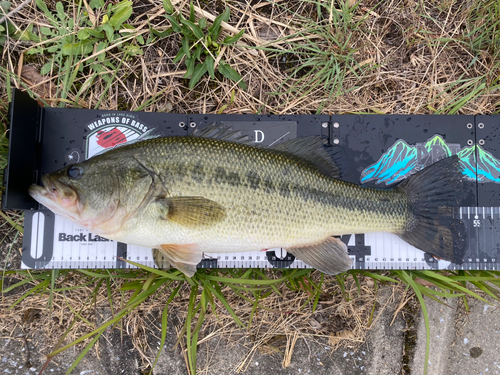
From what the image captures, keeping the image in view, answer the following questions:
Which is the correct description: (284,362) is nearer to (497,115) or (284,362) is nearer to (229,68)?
(229,68)

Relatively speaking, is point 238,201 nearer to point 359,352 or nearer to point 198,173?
point 198,173

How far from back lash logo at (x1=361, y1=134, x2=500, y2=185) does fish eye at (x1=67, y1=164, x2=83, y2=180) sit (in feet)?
7.12

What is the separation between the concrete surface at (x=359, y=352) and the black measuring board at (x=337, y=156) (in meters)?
0.52

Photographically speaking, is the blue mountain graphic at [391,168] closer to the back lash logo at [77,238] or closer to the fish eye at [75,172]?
the fish eye at [75,172]

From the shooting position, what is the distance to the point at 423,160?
284 centimetres

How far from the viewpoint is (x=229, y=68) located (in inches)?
113

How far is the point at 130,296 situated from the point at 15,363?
3.82 feet

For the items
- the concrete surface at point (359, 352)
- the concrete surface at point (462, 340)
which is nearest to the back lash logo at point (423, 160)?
the concrete surface at point (359, 352)

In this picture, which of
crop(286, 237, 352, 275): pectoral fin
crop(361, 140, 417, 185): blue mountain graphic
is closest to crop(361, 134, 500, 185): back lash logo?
crop(361, 140, 417, 185): blue mountain graphic

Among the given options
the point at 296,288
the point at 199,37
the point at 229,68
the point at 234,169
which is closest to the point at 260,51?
the point at 229,68

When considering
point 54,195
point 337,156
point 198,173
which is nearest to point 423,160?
point 337,156

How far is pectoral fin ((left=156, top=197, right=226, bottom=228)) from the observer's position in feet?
7.12

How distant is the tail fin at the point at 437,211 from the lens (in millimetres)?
2553

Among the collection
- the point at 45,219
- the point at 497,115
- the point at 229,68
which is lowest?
the point at 45,219
